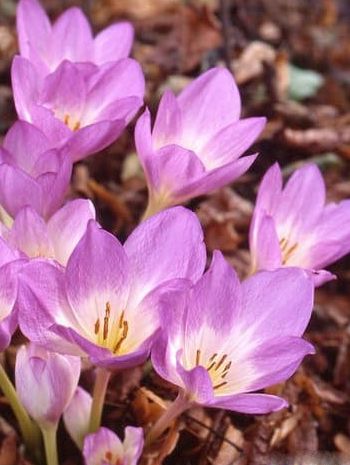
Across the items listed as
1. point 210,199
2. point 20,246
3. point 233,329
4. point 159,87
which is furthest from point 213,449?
point 159,87

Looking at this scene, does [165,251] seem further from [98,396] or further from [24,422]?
[24,422]

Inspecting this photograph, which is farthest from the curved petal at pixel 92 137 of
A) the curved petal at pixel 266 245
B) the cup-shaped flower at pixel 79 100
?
the curved petal at pixel 266 245

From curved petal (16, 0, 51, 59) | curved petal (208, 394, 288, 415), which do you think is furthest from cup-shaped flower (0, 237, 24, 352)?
curved petal (16, 0, 51, 59)

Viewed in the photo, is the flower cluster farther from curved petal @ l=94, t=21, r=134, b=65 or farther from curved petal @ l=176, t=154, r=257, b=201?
curved petal @ l=94, t=21, r=134, b=65

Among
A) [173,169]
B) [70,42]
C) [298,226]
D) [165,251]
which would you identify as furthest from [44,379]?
[70,42]

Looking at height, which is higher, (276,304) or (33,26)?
(33,26)

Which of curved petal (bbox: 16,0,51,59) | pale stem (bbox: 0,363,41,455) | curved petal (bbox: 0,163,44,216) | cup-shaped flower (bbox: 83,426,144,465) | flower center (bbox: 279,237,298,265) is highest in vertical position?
curved petal (bbox: 16,0,51,59)

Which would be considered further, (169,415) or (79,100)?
(79,100)
